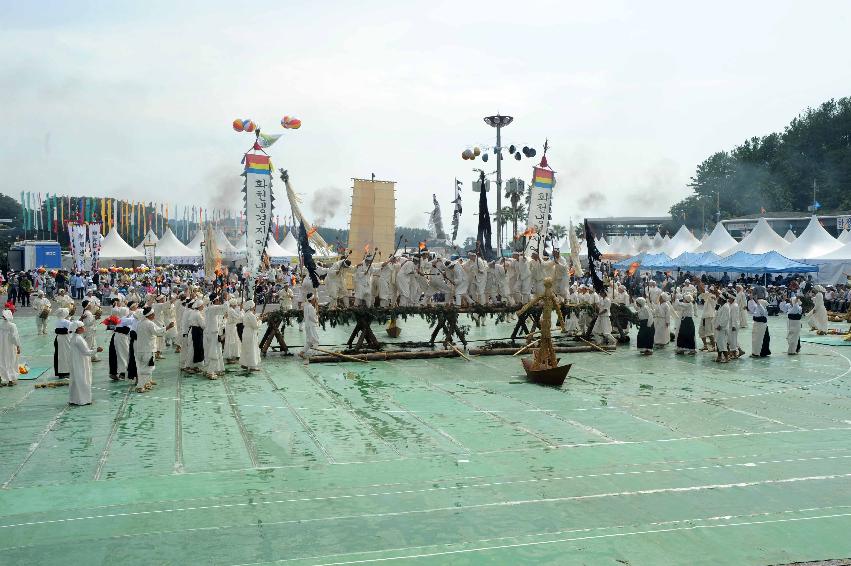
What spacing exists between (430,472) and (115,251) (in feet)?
143

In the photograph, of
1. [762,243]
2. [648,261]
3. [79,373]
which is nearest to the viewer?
[79,373]

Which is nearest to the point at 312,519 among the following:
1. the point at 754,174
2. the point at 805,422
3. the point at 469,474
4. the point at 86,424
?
the point at 469,474

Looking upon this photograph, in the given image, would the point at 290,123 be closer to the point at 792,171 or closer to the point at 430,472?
the point at 430,472

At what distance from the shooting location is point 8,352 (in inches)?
600

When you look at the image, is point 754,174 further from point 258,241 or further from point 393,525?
point 393,525

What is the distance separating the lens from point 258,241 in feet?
71.9

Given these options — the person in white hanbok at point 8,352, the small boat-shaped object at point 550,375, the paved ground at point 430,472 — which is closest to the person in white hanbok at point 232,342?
the paved ground at point 430,472

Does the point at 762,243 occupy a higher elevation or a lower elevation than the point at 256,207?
lower

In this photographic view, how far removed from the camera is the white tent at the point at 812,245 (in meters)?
33.8

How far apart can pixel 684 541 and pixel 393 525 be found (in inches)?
105

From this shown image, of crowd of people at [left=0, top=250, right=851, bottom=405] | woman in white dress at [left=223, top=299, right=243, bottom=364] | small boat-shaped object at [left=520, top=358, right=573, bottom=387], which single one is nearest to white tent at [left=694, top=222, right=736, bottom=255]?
crowd of people at [left=0, top=250, right=851, bottom=405]

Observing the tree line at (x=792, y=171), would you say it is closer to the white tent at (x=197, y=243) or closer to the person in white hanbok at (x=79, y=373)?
the white tent at (x=197, y=243)

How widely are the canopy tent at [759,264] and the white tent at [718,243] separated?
121 inches

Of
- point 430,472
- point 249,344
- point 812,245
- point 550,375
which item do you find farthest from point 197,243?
point 430,472
